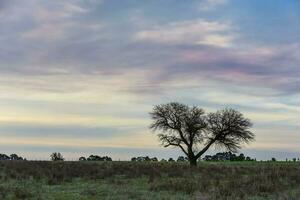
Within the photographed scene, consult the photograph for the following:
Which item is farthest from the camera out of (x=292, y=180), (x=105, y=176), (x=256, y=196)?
(x=105, y=176)

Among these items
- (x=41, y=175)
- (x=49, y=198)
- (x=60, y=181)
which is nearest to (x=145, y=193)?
(x=49, y=198)

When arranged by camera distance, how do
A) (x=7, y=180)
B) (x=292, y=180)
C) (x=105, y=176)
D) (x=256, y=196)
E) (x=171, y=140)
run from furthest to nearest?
1. (x=171, y=140)
2. (x=105, y=176)
3. (x=292, y=180)
4. (x=7, y=180)
5. (x=256, y=196)

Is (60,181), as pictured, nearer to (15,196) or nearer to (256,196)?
(15,196)

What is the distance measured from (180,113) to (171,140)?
4.14 metres

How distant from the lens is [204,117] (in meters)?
75.1

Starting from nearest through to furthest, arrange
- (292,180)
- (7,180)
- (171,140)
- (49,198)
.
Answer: (49,198) → (7,180) → (292,180) → (171,140)

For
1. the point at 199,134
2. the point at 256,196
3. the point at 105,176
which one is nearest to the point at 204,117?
the point at 199,134

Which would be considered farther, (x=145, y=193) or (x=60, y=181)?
(x=60, y=181)

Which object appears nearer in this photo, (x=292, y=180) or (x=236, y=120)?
(x=292, y=180)

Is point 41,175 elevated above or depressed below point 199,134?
below

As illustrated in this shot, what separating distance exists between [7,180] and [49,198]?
10041 mm

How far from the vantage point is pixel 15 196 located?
2289cm

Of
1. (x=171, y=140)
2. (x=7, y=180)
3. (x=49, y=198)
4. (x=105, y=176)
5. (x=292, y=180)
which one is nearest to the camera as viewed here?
(x=49, y=198)

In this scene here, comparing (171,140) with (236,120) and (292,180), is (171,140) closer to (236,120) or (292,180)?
(236,120)
